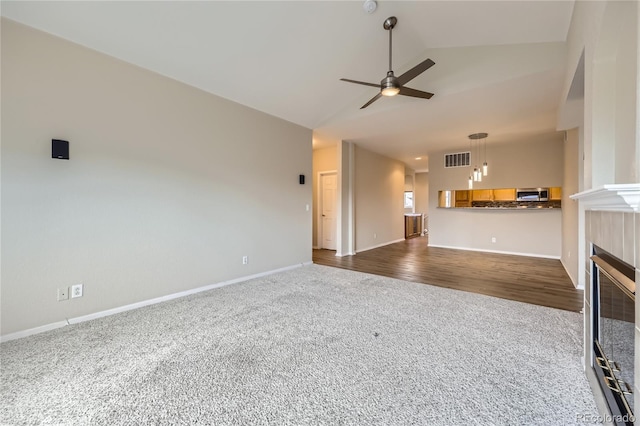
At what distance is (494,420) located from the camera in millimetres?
1391

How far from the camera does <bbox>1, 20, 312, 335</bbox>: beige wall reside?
2.29 meters

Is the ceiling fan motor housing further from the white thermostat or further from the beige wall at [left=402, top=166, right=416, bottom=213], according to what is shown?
the beige wall at [left=402, top=166, right=416, bottom=213]

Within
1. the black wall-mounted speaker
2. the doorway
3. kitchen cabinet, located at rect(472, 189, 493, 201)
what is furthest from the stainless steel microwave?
the black wall-mounted speaker

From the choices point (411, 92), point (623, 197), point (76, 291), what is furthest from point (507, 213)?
point (76, 291)

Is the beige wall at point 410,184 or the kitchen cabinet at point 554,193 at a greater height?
the beige wall at point 410,184

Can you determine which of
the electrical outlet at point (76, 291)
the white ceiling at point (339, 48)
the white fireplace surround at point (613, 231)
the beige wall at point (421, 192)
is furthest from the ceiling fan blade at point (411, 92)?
the beige wall at point (421, 192)

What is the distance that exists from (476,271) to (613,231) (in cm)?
365

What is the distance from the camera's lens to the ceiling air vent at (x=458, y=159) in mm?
6746

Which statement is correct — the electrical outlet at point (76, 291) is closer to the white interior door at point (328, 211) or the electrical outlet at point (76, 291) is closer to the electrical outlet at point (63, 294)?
the electrical outlet at point (63, 294)

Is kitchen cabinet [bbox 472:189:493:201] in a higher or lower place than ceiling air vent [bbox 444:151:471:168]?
lower

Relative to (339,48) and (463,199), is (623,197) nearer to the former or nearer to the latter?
(339,48)

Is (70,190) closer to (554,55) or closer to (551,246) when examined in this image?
(554,55)

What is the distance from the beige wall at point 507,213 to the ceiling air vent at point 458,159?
0.12 metres

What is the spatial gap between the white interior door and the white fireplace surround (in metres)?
5.26
